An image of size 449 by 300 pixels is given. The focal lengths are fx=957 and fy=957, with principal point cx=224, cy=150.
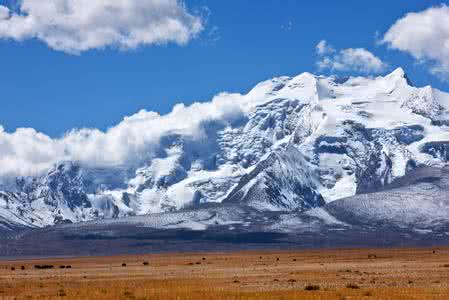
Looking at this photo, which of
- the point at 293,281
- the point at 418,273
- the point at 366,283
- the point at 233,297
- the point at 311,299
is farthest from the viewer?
the point at 418,273

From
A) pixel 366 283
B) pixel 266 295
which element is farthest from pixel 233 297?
pixel 366 283

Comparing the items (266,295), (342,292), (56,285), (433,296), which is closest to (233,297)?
(266,295)

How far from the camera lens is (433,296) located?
243ft

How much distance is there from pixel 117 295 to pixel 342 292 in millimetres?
19179

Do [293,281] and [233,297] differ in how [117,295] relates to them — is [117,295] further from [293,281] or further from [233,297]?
[293,281]

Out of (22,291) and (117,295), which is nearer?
(117,295)

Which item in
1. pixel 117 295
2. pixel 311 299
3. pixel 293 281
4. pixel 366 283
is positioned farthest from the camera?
pixel 293 281

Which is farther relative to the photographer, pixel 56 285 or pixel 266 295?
pixel 56 285

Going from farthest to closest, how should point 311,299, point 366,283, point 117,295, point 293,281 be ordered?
point 293,281 < point 366,283 < point 117,295 < point 311,299

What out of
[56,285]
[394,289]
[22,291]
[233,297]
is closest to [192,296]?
[233,297]

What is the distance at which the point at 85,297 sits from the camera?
8094 cm

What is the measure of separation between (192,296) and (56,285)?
3359cm

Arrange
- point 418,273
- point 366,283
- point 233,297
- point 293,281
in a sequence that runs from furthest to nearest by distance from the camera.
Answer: point 418,273 → point 293,281 → point 366,283 → point 233,297

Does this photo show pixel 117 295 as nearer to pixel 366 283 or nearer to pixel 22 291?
pixel 22 291
